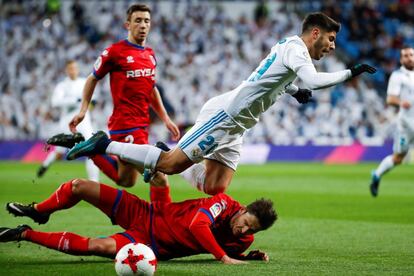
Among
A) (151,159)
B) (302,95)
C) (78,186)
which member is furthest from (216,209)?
(302,95)

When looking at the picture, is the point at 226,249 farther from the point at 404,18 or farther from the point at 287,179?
the point at 404,18

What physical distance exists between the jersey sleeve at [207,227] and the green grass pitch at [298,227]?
174 mm

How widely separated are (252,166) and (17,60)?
339 inches

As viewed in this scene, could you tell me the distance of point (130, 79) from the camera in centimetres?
969

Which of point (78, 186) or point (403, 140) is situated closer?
point (78, 186)

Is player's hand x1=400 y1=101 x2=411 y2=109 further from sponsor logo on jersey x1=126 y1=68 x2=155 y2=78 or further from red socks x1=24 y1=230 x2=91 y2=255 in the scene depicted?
red socks x1=24 y1=230 x2=91 y2=255

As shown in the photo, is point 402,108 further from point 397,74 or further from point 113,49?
point 113,49

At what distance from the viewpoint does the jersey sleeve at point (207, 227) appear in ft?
22.3

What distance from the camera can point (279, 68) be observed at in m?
7.77

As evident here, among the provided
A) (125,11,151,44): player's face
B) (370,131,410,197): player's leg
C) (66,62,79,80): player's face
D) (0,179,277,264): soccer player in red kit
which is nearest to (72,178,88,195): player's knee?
(0,179,277,264): soccer player in red kit

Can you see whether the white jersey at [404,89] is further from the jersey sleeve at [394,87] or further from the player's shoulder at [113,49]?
the player's shoulder at [113,49]

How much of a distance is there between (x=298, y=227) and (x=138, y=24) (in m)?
3.25

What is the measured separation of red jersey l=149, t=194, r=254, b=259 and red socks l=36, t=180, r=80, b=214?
769mm

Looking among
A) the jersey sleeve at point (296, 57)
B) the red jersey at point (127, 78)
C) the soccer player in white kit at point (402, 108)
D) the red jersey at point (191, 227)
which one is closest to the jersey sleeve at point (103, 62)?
the red jersey at point (127, 78)
